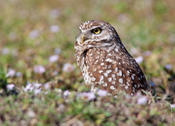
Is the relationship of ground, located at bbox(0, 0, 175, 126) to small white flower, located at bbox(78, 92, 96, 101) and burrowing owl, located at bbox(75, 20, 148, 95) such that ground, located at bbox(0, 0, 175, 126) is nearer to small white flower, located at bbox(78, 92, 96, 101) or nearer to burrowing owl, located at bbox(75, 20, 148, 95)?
small white flower, located at bbox(78, 92, 96, 101)

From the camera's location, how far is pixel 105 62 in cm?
470

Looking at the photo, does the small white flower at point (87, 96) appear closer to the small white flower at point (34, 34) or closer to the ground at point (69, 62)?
the ground at point (69, 62)

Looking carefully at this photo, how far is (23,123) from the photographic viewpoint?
3402 mm

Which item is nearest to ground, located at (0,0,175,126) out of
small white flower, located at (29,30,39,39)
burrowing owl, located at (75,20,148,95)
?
small white flower, located at (29,30,39,39)

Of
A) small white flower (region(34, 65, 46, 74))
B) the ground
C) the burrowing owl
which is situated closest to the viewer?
the ground

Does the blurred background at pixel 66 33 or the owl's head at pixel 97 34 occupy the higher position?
the blurred background at pixel 66 33

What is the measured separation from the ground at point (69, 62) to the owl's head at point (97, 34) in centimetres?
73

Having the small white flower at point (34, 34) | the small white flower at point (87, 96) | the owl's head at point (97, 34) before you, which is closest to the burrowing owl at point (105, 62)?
the owl's head at point (97, 34)

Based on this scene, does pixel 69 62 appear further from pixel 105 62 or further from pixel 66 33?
pixel 105 62

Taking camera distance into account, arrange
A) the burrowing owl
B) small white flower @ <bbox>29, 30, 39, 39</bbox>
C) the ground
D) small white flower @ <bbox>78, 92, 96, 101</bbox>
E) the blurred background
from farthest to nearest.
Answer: small white flower @ <bbox>29, 30, 39, 39</bbox>, the blurred background, the burrowing owl, small white flower @ <bbox>78, 92, 96, 101</bbox>, the ground

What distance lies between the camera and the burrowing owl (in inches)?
179

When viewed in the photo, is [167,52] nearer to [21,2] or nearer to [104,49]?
[104,49]

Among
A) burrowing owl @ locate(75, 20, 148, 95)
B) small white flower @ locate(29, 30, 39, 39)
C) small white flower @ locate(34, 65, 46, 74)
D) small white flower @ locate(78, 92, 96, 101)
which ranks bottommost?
small white flower @ locate(78, 92, 96, 101)

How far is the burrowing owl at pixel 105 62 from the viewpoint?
4547 mm
